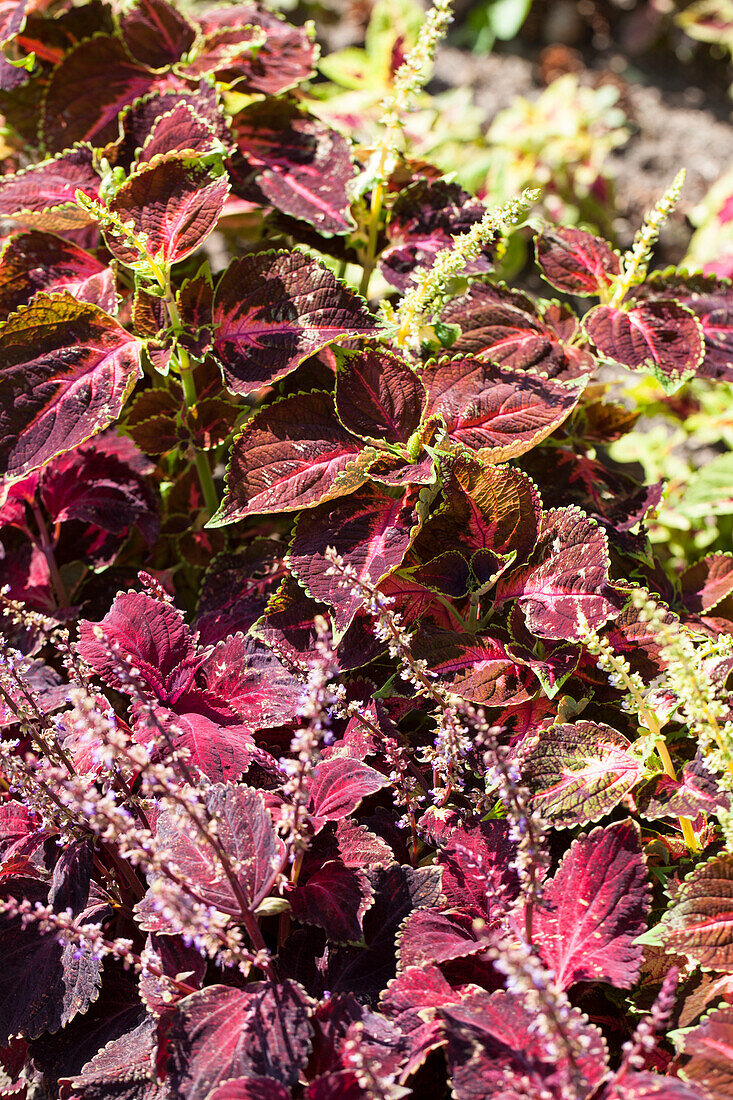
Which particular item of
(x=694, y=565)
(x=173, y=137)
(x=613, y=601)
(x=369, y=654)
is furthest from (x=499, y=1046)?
(x=173, y=137)

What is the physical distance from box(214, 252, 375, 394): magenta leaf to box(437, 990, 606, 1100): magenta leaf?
104 centimetres

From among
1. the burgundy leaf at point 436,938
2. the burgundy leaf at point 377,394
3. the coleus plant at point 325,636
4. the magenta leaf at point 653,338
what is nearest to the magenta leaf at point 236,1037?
the coleus plant at point 325,636

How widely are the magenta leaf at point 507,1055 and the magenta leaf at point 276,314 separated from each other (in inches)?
41.0

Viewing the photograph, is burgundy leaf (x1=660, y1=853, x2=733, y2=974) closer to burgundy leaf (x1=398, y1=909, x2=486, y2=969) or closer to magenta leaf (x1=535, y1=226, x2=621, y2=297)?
burgundy leaf (x1=398, y1=909, x2=486, y2=969)

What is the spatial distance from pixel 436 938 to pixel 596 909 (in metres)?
0.22

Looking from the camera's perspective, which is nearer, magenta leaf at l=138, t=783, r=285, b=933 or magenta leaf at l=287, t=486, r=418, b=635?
magenta leaf at l=138, t=783, r=285, b=933

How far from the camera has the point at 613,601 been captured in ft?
4.96

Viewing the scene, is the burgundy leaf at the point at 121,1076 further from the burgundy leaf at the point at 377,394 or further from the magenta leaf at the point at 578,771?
the burgundy leaf at the point at 377,394

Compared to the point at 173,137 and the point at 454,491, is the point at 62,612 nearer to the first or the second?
the point at 454,491

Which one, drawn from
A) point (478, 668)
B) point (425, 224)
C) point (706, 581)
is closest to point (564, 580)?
point (478, 668)

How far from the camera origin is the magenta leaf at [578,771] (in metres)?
1.28

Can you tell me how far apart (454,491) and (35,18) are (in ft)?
5.51

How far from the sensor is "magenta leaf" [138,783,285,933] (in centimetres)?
117

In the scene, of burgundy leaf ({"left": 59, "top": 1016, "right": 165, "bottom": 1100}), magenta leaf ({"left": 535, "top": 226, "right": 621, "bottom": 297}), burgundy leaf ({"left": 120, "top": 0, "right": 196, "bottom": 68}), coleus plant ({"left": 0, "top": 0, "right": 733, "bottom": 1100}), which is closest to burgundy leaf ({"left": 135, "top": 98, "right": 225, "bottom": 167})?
coleus plant ({"left": 0, "top": 0, "right": 733, "bottom": 1100})
